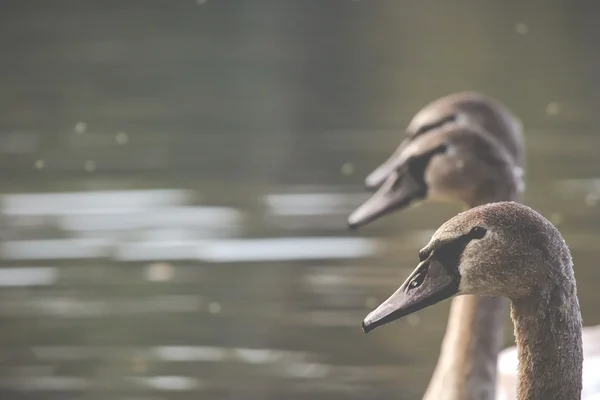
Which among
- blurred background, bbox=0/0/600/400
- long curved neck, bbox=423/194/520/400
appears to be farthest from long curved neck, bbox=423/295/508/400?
blurred background, bbox=0/0/600/400

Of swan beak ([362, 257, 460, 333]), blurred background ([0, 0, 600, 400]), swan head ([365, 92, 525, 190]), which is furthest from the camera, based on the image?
blurred background ([0, 0, 600, 400])

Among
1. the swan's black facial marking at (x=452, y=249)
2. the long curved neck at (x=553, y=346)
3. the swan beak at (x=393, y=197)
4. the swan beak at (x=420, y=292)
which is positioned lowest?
the long curved neck at (x=553, y=346)

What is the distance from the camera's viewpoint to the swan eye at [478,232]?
13.0 feet

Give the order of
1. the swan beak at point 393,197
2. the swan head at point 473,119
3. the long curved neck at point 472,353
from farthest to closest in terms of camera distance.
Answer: the swan head at point 473,119 < the swan beak at point 393,197 < the long curved neck at point 472,353

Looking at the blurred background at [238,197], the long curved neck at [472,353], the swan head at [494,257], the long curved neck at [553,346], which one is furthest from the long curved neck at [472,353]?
the long curved neck at [553,346]

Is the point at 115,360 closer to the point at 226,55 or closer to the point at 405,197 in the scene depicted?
the point at 405,197

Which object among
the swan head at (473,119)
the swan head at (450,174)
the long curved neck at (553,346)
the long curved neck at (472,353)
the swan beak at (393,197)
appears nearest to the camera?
the long curved neck at (553,346)

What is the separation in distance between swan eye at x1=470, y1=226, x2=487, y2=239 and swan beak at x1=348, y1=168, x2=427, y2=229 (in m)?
2.49

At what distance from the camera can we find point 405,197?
6523 millimetres

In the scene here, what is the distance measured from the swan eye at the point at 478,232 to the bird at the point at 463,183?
7.06 ft

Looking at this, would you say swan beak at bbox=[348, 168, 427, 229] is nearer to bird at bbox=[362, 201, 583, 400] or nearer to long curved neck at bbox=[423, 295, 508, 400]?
long curved neck at bbox=[423, 295, 508, 400]

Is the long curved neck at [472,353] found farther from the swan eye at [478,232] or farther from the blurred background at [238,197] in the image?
the swan eye at [478,232]

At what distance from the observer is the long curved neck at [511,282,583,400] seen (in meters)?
3.88

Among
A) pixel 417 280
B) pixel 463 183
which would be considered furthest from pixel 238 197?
pixel 417 280
